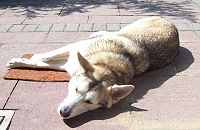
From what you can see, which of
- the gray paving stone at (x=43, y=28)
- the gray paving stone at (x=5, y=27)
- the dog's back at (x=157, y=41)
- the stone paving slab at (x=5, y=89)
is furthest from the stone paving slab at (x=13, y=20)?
the dog's back at (x=157, y=41)

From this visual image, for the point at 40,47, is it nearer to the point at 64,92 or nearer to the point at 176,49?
the point at 64,92

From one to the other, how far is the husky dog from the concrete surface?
0.22m

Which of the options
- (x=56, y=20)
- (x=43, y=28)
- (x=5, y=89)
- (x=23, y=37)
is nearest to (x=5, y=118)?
(x=5, y=89)

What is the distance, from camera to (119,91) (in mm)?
3980

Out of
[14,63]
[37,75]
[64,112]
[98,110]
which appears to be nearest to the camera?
[64,112]

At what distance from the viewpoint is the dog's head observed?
3.71 m

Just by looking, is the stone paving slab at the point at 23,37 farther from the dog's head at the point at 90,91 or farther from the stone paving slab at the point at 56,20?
the dog's head at the point at 90,91

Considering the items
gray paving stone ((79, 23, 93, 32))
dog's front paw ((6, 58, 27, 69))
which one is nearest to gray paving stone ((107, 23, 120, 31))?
gray paving stone ((79, 23, 93, 32))

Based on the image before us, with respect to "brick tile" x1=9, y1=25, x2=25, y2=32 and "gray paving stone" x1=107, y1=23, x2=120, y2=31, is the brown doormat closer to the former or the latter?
"brick tile" x1=9, y1=25, x2=25, y2=32

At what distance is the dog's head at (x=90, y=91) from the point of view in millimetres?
3707

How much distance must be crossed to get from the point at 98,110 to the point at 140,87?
89cm

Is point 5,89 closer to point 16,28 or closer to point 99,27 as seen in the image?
point 16,28

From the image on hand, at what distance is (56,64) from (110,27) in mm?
2330

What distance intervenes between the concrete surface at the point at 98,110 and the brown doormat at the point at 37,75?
99 millimetres
